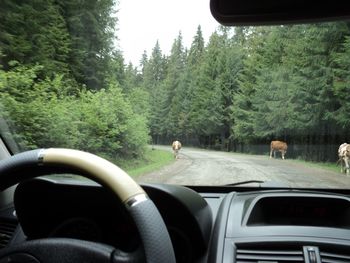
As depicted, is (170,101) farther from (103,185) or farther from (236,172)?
(103,185)

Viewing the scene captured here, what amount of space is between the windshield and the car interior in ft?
2.73

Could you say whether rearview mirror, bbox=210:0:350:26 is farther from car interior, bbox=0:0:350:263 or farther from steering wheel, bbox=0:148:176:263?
steering wheel, bbox=0:148:176:263

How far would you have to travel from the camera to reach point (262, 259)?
2.23 meters

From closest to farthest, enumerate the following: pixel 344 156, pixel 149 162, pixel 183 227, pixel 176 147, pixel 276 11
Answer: pixel 276 11 < pixel 183 227 < pixel 344 156 < pixel 149 162 < pixel 176 147

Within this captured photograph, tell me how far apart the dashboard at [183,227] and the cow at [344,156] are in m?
1.03

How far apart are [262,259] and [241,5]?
1.17 metres

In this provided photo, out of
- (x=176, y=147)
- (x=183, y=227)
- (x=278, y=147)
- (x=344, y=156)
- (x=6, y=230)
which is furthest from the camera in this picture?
(x=176, y=147)

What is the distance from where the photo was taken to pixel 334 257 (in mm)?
2168

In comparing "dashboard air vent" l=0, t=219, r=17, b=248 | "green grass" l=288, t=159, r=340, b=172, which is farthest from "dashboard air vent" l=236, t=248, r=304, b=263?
"green grass" l=288, t=159, r=340, b=172

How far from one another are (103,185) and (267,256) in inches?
45.6

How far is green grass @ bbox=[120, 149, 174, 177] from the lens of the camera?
3.95 m

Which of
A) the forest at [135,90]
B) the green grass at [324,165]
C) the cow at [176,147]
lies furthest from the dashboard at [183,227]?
the cow at [176,147]

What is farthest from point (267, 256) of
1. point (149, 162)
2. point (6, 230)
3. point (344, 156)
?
point (149, 162)

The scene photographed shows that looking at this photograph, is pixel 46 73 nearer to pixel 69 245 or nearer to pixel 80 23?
pixel 80 23
